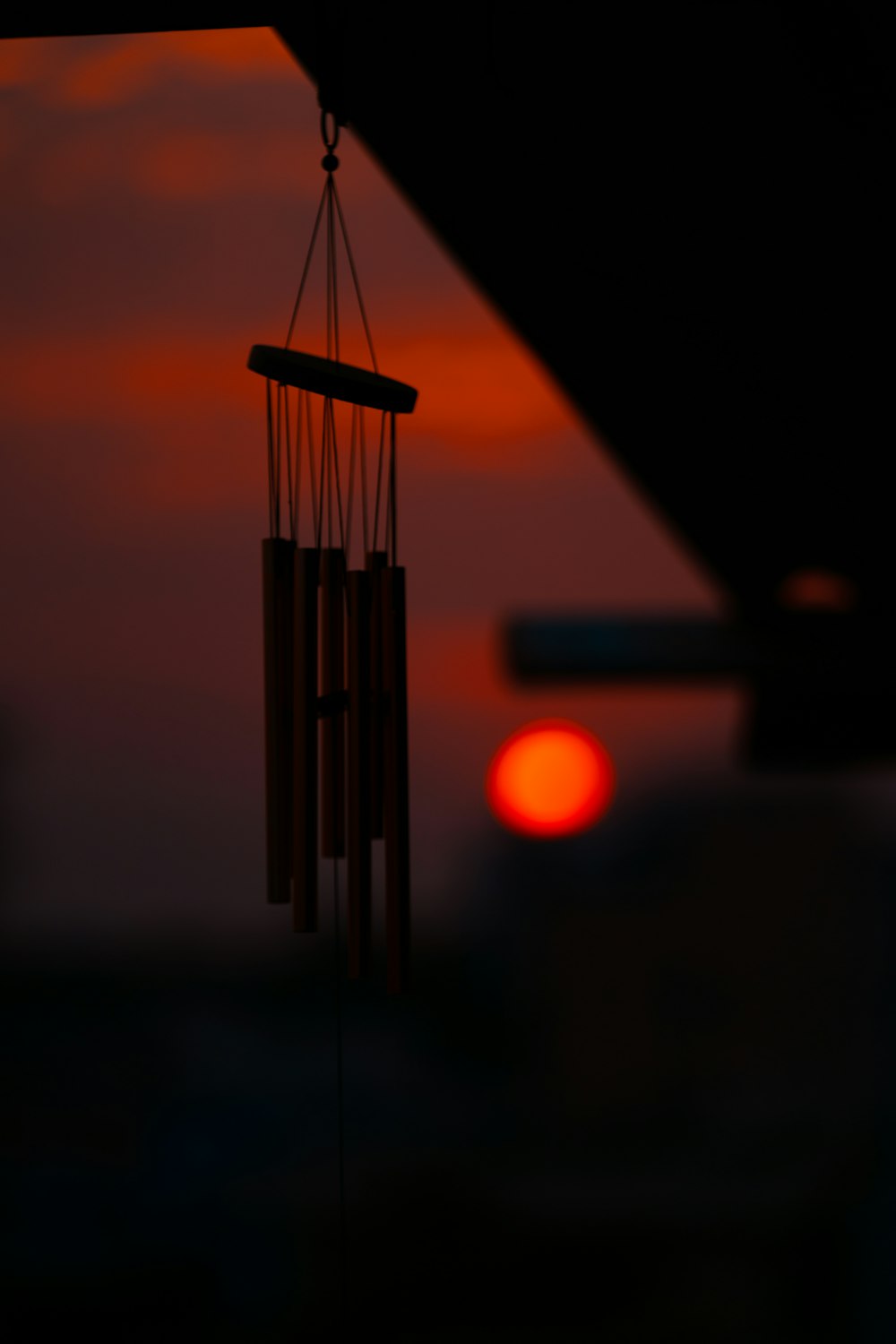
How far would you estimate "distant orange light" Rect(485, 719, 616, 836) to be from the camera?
7.80 m

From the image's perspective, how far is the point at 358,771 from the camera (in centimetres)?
275

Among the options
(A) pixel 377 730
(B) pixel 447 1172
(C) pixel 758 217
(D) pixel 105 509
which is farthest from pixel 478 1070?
(C) pixel 758 217

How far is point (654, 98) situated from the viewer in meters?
2.65

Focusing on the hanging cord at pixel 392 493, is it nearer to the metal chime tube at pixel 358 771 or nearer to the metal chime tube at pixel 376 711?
the metal chime tube at pixel 376 711

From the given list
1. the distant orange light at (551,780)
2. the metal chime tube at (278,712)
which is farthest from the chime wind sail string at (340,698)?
the distant orange light at (551,780)

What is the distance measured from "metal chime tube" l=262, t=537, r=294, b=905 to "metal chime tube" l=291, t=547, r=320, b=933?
0.16ft

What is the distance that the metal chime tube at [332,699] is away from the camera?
2840 millimetres

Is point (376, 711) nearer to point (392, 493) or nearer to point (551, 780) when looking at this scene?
point (392, 493)

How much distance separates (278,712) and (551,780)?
229 inches

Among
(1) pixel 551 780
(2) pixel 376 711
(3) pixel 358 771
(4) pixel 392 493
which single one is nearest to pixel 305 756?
(3) pixel 358 771

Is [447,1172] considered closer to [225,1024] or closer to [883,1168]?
[225,1024]

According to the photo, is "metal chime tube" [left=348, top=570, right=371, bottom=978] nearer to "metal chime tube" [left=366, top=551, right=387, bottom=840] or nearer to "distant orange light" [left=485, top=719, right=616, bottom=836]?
"metal chime tube" [left=366, top=551, right=387, bottom=840]

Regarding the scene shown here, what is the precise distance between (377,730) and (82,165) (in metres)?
4.63

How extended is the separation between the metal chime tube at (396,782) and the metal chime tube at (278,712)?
0.62 feet
